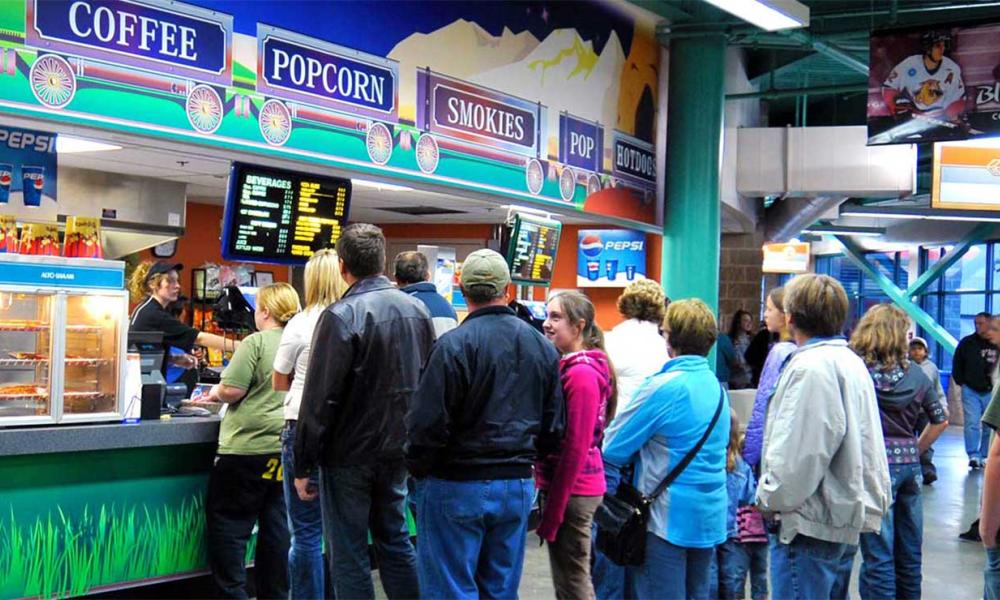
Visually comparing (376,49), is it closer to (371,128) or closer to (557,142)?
(371,128)

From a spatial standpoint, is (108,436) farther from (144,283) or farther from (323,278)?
(144,283)

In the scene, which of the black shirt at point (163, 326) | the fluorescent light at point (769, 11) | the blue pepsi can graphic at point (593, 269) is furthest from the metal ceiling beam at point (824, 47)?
the black shirt at point (163, 326)

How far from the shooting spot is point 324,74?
7254 millimetres

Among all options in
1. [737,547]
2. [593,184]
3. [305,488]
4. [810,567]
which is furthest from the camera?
[593,184]

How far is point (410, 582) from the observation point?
454 centimetres

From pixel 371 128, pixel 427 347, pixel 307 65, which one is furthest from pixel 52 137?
pixel 427 347

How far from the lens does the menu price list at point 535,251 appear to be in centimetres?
933

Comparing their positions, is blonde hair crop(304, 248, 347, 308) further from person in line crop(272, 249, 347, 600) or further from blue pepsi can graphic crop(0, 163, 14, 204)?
blue pepsi can graphic crop(0, 163, 14, 204)

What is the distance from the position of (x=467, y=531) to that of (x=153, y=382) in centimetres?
274

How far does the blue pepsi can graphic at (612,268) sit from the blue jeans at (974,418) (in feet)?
15.6

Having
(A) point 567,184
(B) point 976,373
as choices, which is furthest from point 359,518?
(B) point 976,373

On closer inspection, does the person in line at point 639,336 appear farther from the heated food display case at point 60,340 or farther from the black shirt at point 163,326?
the black shirt at point 163,326

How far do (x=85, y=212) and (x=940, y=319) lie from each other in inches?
794

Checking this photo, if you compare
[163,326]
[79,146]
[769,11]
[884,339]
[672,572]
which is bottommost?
[672,572]
